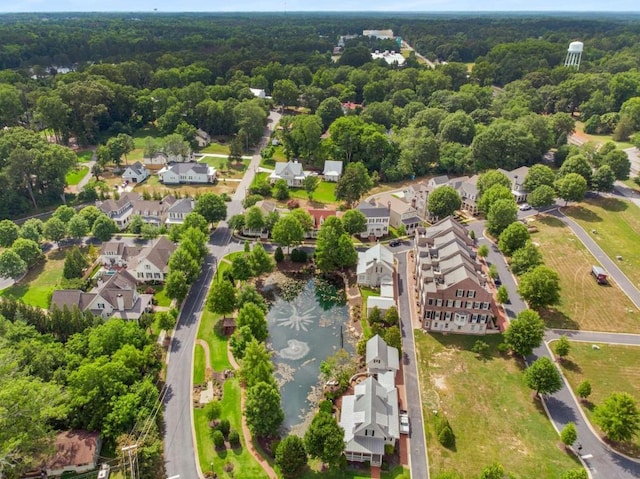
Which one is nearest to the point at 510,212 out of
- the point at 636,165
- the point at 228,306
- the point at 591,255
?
the point at 591,255

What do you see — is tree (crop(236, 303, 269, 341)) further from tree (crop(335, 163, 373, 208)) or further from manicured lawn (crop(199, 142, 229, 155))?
manicured lawn (crop(199, 142, 229, 155))

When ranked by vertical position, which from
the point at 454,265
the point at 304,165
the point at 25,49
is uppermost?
the point at 25,49

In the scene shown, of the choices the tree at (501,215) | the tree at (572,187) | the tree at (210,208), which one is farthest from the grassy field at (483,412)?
the tree at (572,187)

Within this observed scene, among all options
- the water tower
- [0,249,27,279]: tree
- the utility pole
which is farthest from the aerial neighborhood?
the water tower

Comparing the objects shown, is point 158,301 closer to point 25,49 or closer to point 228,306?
point 228,306

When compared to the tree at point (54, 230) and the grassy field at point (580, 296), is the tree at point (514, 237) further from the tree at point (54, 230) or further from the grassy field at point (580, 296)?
the tree at point (54, 230)
